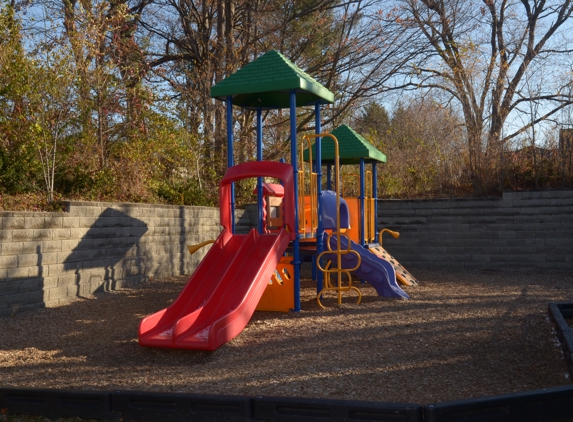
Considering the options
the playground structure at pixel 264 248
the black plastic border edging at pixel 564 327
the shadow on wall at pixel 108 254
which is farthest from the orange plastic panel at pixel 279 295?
the black plastic border edging at pixel 564 327

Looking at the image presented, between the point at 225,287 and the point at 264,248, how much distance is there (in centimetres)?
87

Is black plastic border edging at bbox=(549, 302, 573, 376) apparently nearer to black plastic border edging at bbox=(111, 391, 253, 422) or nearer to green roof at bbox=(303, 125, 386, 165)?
black plastic border edging at bbox=(111, 391, 253, 422)

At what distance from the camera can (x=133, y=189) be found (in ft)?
35.3

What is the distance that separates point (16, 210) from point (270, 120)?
1069 cm

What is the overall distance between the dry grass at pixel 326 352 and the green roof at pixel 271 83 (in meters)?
3.01

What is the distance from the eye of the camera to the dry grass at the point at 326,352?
Result: 4.39 metres

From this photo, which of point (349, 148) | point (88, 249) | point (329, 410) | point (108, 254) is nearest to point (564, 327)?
point (329, 410)

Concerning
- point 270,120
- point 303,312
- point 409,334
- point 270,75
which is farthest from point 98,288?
point 270,120

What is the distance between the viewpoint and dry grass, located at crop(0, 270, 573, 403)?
439 cm

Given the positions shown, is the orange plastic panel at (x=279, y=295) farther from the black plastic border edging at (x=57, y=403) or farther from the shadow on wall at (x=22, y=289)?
the black plastic border edging at (x=57, y=403)

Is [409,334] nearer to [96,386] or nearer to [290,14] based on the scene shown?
[96,386]

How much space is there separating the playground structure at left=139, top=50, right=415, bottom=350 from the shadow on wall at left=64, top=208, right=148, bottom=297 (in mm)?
2372

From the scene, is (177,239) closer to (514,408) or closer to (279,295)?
(279,295)

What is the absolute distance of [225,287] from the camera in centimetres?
687
